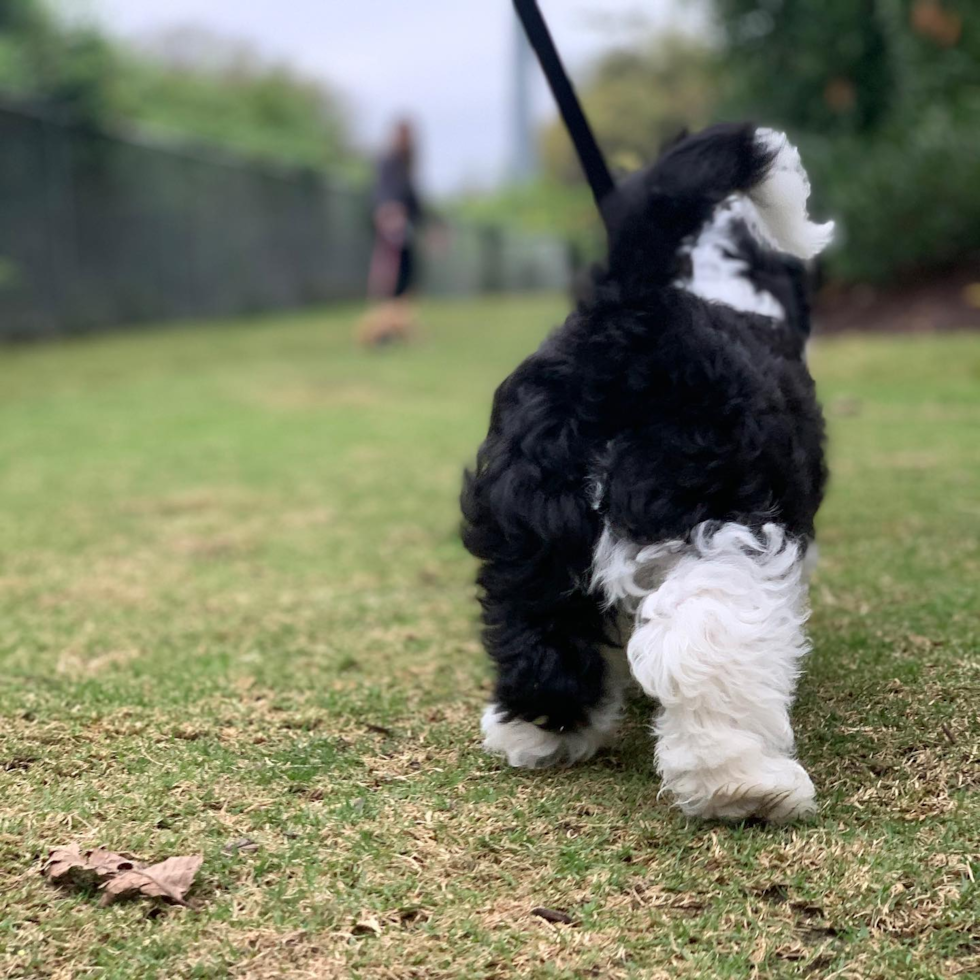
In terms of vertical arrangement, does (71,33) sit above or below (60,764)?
above

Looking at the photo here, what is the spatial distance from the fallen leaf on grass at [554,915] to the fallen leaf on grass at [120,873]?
563 millimetres

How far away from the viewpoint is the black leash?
2549 millimetres

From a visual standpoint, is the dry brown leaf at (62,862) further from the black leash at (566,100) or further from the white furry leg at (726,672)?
the black leash at (566,100)

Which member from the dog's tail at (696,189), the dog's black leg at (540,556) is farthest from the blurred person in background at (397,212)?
the dog's black leg at (540,556)

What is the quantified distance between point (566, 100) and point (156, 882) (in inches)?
71.1

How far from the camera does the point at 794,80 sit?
11.5 metres

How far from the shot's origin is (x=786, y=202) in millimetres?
2328

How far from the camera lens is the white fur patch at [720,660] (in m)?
1.97

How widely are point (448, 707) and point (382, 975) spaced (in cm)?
108

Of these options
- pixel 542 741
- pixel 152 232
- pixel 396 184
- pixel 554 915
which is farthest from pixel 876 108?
pixel 554 915

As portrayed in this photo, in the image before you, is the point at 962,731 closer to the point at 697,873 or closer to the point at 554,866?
the point at 697,873

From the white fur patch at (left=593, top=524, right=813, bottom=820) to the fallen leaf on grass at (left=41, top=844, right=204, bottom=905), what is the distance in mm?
832

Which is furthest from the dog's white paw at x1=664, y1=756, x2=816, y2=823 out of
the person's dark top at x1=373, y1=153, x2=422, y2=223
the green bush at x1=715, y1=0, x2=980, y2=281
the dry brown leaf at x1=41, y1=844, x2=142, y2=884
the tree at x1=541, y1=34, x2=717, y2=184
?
the tree at x1=541, y1=34, x2=717, y2=184

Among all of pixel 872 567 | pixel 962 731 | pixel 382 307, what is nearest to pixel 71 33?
pixel 382 307
